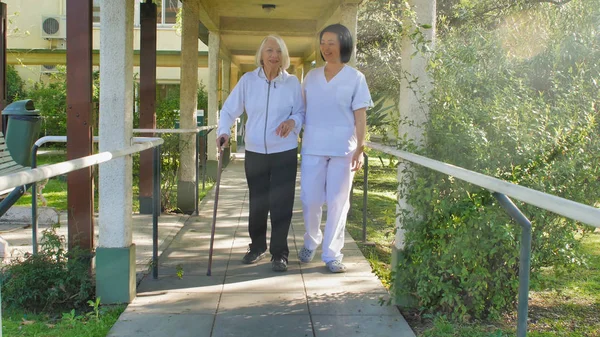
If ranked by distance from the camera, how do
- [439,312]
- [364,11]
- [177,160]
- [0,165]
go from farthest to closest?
[364,11]
[177,160]
[0,165]
[439,312]

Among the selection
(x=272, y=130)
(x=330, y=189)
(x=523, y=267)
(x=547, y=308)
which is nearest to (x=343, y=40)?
(x=272, y=130)

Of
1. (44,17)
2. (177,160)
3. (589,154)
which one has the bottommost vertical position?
(177,160)

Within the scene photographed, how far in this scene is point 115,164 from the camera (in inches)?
169

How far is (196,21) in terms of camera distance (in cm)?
870

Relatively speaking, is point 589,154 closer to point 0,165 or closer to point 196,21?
point 0,165

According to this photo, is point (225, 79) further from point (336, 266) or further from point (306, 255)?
point (336, 266)

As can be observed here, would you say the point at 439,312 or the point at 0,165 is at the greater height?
the point at 0,165

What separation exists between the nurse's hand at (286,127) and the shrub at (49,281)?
1636mm

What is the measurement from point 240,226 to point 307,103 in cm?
255

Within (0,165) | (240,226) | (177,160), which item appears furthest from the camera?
(177,160)

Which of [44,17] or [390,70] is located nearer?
[390,70]

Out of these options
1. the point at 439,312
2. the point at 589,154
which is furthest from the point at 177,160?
the point at 589,154

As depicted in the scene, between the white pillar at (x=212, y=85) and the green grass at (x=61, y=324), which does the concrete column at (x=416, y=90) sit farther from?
the white pillar at (x=212, y=85)

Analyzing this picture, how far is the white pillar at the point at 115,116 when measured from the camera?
422 cm
